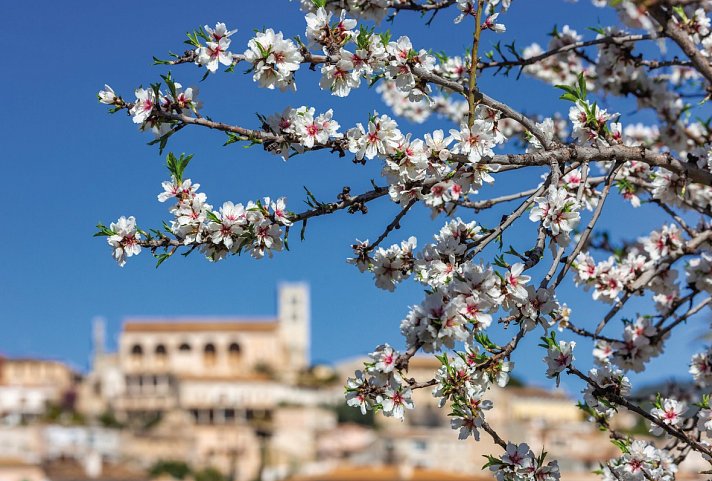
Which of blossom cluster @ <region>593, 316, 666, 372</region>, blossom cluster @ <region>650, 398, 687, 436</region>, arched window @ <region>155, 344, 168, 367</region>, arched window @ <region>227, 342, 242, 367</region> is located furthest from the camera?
arched window @ <region>227, 342, 242, 367</region>

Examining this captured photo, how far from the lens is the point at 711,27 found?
6.89 metres

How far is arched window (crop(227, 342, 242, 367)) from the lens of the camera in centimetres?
10454

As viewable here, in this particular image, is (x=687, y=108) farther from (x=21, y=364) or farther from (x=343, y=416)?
(x=21, y=364)

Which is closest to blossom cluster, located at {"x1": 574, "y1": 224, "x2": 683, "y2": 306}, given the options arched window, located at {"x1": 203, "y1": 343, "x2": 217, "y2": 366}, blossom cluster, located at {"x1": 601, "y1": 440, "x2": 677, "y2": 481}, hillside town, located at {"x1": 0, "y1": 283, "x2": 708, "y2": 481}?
blossom cluster, located at {"x1": 601, "y1": 440, "x2": 677, "y2": 481}

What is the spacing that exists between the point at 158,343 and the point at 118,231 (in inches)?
3960

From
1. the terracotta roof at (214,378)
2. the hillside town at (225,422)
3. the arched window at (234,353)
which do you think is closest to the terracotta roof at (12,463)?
the hillside town at (225,422)

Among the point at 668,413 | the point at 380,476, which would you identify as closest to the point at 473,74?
the point at 668,413

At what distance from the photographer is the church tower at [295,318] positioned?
118625 mm

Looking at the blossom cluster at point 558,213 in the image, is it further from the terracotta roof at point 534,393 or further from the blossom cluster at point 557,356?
the terracotta roof at point 534,393

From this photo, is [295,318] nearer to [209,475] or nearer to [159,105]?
[209,475]

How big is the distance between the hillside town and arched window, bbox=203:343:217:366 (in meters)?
0.08

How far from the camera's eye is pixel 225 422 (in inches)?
3410

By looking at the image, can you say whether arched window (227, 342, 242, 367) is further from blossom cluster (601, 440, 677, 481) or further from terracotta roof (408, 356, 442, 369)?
blossom cluster (601, 440, 677, 481)

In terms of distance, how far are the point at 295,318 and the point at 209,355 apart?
1840 centimetres
